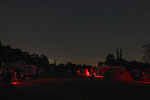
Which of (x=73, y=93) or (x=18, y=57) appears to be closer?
(x=73, y=93)

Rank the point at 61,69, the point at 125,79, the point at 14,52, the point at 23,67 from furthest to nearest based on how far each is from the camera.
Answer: the point at 61,69 < the point at 14,52 < the point at 23,67 < the point at 125,79

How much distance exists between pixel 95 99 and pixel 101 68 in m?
25.6

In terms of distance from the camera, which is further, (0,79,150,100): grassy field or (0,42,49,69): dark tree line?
(0,42,49,69): dark tree line

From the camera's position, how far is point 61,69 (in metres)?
137

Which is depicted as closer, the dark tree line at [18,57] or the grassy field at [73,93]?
the grassy field at [73,93]

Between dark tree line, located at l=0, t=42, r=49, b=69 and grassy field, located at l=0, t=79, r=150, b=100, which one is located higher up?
dark tree line, located at l=0, t=42, r=49, b=69

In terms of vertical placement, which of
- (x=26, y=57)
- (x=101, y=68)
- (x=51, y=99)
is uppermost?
(x=26, y=57)

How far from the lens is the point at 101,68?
126ft

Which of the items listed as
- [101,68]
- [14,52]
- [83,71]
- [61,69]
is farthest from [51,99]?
[61,69]

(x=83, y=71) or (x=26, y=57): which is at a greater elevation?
(x=26, y=57)

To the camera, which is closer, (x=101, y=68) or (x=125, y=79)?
(x=125, y=79)

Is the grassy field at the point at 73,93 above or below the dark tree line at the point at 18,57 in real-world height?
below

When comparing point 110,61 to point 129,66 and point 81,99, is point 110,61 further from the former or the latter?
point 81,99

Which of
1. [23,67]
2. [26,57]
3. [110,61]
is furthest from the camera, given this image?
[110,61]
